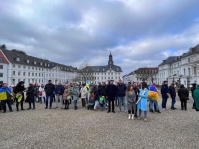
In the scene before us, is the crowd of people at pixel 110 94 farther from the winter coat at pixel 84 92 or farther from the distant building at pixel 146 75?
the distant building at pixel 146 75

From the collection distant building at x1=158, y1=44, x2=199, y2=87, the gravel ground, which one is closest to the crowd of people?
the gravel ground

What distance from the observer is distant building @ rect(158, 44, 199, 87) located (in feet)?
165

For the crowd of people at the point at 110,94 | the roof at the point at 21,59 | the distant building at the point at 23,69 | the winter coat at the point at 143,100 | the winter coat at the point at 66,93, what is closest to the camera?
the winter coat at the point at 143,100

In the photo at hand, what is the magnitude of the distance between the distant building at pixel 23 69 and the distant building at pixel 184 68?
5324cm

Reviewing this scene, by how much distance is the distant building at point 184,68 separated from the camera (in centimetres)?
5044

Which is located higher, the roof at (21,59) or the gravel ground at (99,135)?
the roof at (21,59)

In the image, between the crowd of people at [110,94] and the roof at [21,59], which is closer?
the crowd of people at [110,94]

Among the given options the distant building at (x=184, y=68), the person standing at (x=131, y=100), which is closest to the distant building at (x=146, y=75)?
the distant building at (x=184, y=68)

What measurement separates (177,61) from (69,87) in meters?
67.2

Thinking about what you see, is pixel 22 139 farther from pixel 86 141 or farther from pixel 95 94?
pixel 95 94

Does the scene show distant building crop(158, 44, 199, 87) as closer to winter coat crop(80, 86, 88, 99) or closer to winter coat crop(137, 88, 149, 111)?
winter coat crop(80, 86, 88, 99)

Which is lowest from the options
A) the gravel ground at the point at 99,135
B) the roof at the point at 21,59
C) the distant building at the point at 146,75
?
the gravel ground at the point at 99,135

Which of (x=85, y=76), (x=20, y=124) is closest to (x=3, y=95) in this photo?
(x=20, y=124)

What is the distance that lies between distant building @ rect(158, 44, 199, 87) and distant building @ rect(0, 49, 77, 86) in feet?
175
